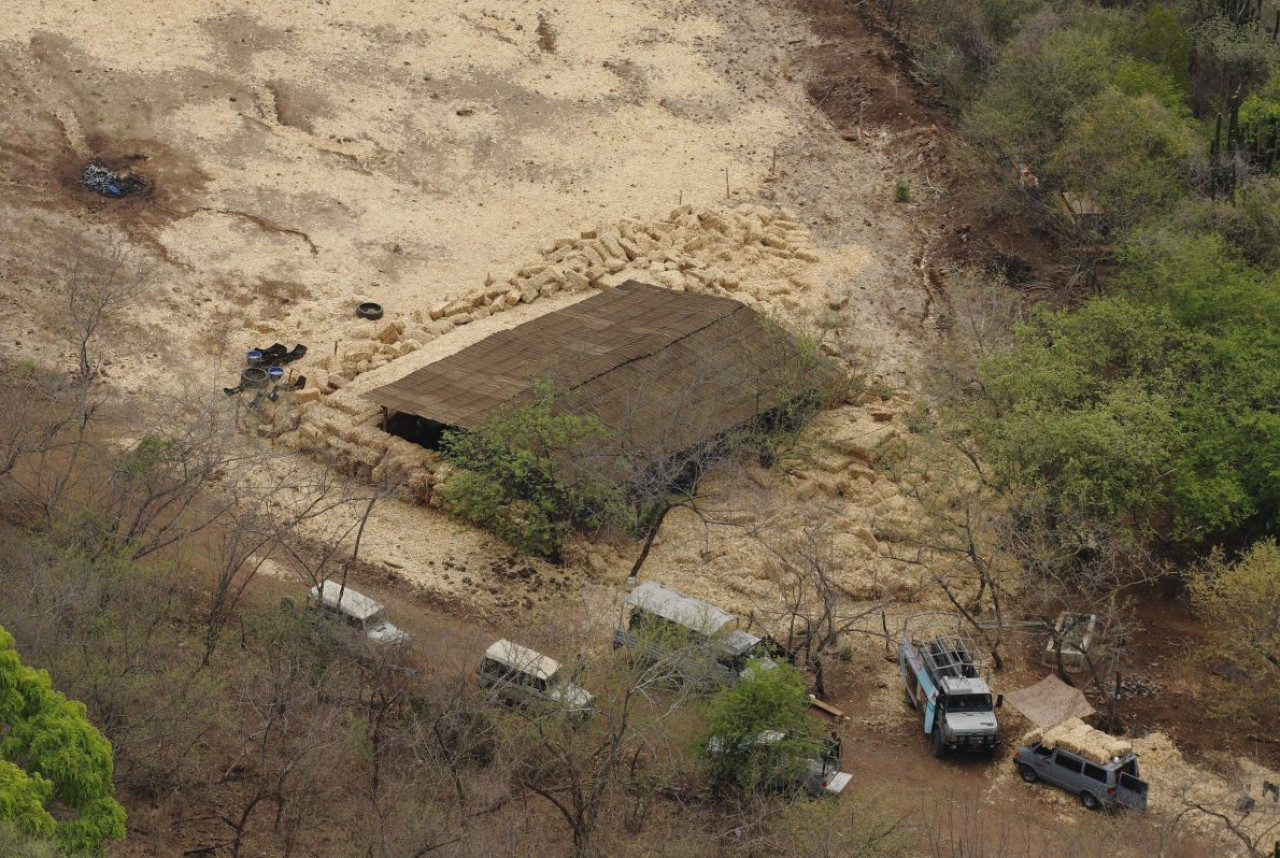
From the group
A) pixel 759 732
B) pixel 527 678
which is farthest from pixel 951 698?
pixel 527 678

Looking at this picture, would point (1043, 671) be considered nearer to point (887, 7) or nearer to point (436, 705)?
point (436, 705)

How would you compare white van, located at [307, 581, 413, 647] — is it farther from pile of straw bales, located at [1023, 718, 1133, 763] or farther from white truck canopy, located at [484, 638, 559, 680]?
pile of straw bales, located at [1023, 718, 1133, 763]

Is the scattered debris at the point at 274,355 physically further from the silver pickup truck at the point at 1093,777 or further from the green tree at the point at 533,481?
the silver pickup truck at the point at 1093,777

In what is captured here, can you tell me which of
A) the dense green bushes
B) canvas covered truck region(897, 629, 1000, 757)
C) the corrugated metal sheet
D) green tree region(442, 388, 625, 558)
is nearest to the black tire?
the corrugated metal sheet

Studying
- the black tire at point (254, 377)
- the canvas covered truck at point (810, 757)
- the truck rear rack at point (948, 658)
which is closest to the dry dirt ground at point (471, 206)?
the black tire at point (254, 377)

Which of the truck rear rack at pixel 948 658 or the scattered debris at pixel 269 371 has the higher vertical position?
the truck rear rack at pixel 948 658

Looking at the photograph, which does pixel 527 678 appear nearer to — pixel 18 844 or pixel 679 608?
pixel 679 608
